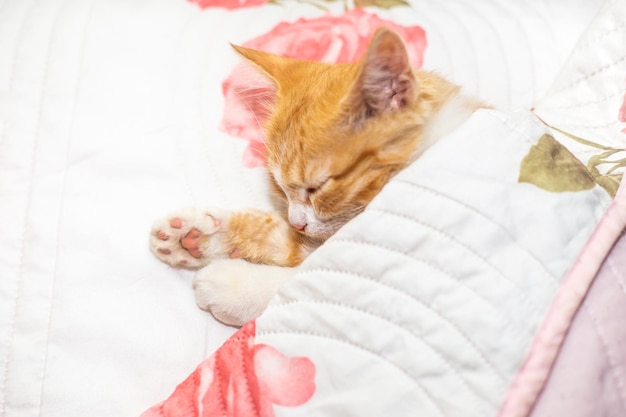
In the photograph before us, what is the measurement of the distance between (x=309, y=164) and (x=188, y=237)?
19cm

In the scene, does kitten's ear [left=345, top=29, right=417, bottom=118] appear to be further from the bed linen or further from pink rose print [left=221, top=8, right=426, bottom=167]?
pink rose print [left=221, top=8, right=426, bottom=167]

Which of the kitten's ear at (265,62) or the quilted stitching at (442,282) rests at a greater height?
the kitten's ear at (265,62)

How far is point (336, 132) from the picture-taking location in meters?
0.75

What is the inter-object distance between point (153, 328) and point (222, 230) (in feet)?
0.53

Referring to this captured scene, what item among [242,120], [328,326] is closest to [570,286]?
[328,326]

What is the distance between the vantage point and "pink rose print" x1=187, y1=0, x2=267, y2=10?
1.03 meters

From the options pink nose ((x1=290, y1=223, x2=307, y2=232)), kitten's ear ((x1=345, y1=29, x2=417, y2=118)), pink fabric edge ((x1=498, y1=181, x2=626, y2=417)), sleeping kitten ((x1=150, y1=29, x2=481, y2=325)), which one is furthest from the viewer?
pink nose ((x1=290, y1=223, x2=307, y2=232))

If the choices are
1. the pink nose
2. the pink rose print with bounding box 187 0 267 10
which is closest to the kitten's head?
the pink nose

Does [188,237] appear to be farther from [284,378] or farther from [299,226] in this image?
[284,378]

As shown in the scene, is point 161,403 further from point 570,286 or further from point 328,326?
point 570,286

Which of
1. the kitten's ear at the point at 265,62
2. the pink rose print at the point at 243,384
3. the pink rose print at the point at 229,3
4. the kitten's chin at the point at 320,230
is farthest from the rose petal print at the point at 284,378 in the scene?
the pink rose print at the point at 229,3

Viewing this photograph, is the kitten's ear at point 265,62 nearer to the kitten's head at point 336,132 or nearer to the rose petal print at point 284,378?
the kitten's head at point 336,132

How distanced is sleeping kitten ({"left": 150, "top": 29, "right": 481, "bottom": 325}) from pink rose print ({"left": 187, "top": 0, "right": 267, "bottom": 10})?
0.74 ft

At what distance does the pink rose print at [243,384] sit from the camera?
58cm
